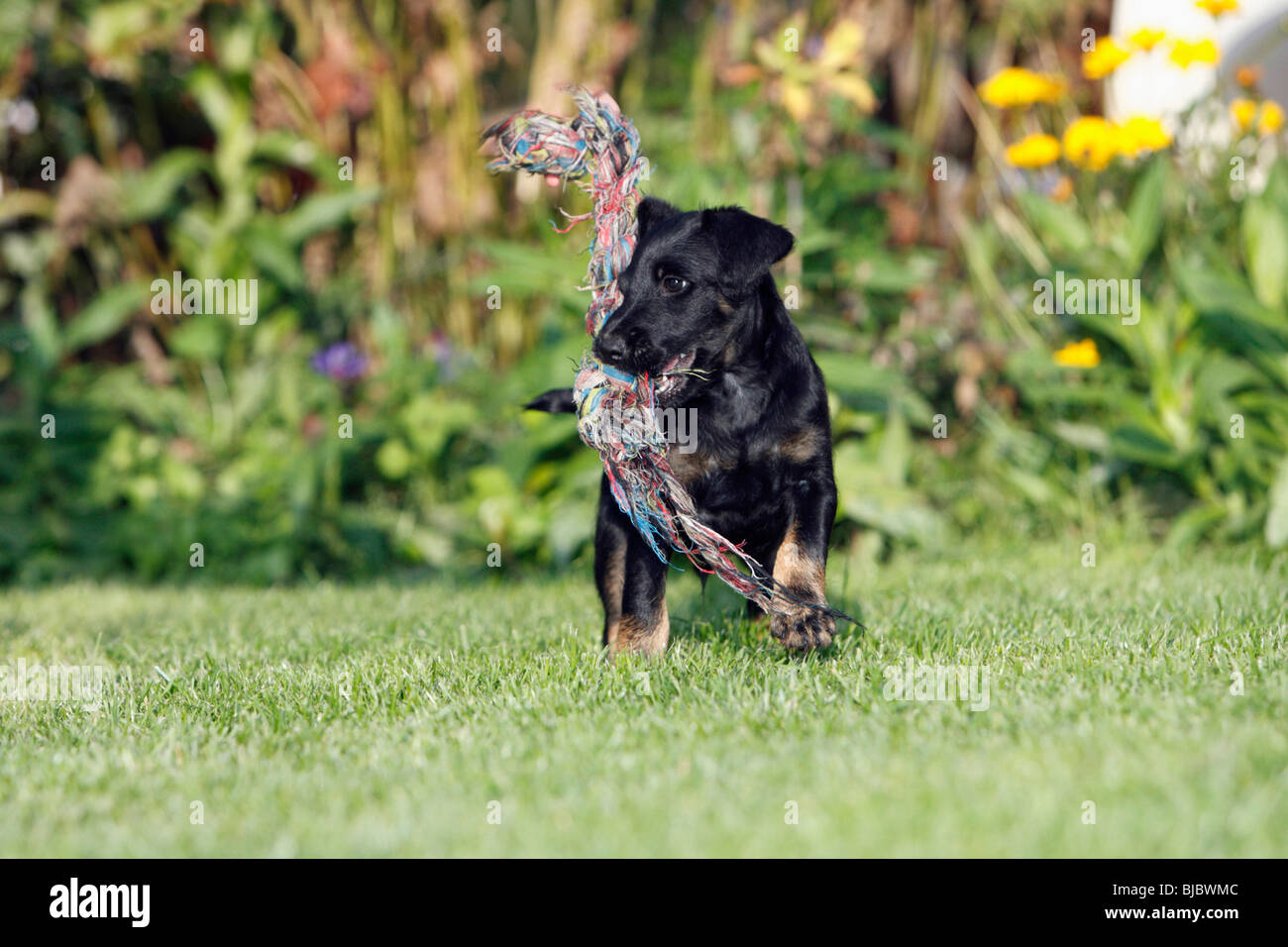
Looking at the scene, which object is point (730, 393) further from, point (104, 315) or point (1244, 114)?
point (104, 315)

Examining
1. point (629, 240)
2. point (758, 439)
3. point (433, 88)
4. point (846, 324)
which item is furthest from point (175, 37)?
point (758, 439)

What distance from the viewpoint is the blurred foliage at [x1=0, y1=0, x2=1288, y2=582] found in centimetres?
462

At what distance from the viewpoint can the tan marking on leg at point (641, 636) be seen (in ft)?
8.96

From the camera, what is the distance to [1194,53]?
4492mm

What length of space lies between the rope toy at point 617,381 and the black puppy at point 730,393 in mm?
67

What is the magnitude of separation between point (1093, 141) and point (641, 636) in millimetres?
3073

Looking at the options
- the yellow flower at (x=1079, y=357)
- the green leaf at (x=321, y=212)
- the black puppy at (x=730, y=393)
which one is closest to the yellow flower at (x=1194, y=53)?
the yellow flower at (x=1079, y=357)

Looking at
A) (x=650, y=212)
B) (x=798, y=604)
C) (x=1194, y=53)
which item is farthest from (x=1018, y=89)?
(x=798, y=604)

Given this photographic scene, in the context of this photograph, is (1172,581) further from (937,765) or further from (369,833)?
(369,833)

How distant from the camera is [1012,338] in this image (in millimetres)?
5188

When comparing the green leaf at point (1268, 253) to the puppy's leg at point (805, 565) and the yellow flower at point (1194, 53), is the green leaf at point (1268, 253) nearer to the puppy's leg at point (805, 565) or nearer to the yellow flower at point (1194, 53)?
the yellow flower at point (1194, 53)

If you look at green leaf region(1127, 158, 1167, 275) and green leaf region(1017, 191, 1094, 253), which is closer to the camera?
green leaf region(1127, 158, 1167, 275)

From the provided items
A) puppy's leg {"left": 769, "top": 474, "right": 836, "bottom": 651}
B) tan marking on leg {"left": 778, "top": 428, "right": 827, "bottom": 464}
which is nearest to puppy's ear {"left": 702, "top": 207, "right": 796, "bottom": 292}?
tan marking on leg {"left": 778, "top": 428, "right": 827, "bottom": 464}

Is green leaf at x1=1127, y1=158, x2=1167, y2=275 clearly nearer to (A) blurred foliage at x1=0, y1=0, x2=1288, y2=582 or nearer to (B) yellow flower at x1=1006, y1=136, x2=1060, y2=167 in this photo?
(A) blurred foliage at x1=0, y1=0, x2=1288, y2=582
